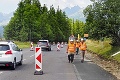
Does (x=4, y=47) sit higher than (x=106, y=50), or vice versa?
(x=4, y=47)

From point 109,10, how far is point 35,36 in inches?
2593

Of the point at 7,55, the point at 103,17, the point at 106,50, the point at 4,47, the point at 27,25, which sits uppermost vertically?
the point at 27,25

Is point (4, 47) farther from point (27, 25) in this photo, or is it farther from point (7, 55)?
point (27, 25)

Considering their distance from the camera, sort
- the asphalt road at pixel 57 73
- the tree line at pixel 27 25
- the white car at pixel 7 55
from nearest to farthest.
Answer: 1. the asphalt road at pixel 57 73
2. the white car at pixel 7 55
3. the tree line at pixel 27 25

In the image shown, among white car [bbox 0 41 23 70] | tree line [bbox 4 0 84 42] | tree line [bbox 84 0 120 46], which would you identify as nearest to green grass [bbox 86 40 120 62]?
tree line [bbox 84 0 120 46]

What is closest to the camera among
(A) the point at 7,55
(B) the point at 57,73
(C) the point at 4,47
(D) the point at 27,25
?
(B) the point at 57,73

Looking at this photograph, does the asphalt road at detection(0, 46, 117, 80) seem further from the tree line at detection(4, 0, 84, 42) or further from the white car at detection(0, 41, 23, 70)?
the tree line at detection(4, 0, 84, 42)

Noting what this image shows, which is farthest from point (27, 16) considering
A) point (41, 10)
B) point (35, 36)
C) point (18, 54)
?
point (18, 54)

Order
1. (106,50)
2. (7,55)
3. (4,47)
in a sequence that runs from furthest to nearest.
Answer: (106,50)
(4,47)
(7,55)

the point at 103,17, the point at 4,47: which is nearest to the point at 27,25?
the point at 103,17

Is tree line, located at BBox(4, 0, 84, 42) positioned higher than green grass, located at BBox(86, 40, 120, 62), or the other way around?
tree line, located at BBox(4, 0, 84, 42)

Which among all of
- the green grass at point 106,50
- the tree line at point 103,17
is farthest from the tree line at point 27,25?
the tree line at point 103,17

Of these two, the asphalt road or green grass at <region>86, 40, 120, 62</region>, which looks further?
green grass at <region>86, 40, 120, 62</region>

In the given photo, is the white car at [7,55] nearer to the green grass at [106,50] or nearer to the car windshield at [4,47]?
the car windshield at [4,47]
